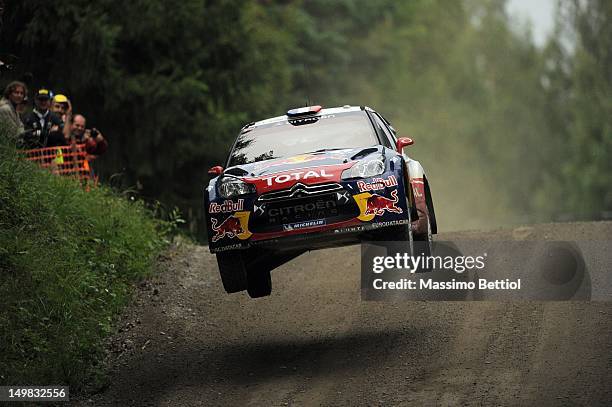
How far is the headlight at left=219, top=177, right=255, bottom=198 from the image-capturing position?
11.0 meters

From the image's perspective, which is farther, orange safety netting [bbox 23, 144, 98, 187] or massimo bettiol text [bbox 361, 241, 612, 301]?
orange safety netting [bbox 23, 144, 98, 187]

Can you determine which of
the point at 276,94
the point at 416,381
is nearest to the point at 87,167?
the point at 416,381

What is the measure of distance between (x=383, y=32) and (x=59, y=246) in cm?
4626

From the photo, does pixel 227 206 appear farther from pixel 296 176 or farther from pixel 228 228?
pixel 296 176

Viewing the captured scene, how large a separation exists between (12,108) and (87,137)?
1.58m

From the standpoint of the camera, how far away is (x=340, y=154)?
37.5 ft

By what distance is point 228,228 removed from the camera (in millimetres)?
10969

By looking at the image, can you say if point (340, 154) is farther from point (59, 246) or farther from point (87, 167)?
point (87, 167)

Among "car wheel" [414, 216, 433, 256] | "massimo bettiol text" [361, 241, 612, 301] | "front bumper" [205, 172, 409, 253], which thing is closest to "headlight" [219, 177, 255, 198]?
"front bumper" [205, 172, 409, 253]

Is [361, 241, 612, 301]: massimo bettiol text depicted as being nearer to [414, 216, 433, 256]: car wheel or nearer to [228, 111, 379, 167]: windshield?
[414, 216, 433, 256]: car wheel

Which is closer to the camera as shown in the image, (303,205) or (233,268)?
(303,205)

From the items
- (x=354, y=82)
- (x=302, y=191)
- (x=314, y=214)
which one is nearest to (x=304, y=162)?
(x=302, y=191)

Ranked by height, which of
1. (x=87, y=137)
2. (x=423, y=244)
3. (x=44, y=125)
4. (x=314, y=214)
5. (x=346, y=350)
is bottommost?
(x=346, y=350)

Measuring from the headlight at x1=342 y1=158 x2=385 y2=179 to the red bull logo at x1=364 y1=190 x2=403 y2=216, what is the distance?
255mm
